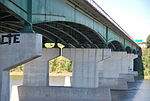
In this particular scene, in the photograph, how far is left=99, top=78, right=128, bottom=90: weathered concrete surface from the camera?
50.9m

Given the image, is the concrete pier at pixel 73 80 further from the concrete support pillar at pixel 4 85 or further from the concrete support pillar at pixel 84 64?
the concrete support pillar at pixel 4 85

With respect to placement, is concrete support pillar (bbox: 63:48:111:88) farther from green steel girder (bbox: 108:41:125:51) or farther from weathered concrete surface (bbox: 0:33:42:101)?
weathered concrete surface (bbox: 0:33:42:101)

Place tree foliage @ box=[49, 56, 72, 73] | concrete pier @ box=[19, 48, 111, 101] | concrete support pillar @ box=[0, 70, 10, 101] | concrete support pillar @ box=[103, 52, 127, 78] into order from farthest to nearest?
1. tree foliage @ box=[49, 56, 72, 73]
2. concrete support pillar @ box=[103, 52, 127, 78]
3. concrete pier @ box=[19, 48, 111, 101]
4. concrete support pillar @ box=[0, 70, 10, 101]

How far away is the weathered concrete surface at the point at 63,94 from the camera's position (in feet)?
108

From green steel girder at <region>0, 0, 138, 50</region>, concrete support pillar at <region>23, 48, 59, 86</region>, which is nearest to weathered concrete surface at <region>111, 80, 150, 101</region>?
Result: green steel girder at <region>0, 0, 138, 50</region>

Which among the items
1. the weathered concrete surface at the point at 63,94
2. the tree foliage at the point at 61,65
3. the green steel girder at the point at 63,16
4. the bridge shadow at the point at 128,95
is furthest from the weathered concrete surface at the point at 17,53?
the tree foliage at the point at 61,65

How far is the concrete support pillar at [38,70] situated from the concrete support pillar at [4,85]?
2101cm

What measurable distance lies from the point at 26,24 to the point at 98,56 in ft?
70.1

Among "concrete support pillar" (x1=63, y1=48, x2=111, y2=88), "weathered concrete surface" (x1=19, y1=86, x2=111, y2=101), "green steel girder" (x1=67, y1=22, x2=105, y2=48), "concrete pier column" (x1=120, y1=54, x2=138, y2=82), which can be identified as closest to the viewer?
"green steel girder" (x1=67, y1=22, x2=105, y2=48)

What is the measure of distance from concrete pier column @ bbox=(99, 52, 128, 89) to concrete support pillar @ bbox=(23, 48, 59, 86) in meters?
17.1

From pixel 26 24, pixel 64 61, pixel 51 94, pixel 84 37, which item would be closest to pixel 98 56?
pixel 84 37

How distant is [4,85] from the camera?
13883mm

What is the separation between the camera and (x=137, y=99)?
127 feet

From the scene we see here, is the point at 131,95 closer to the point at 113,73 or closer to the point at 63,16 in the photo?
the point at 113,73
